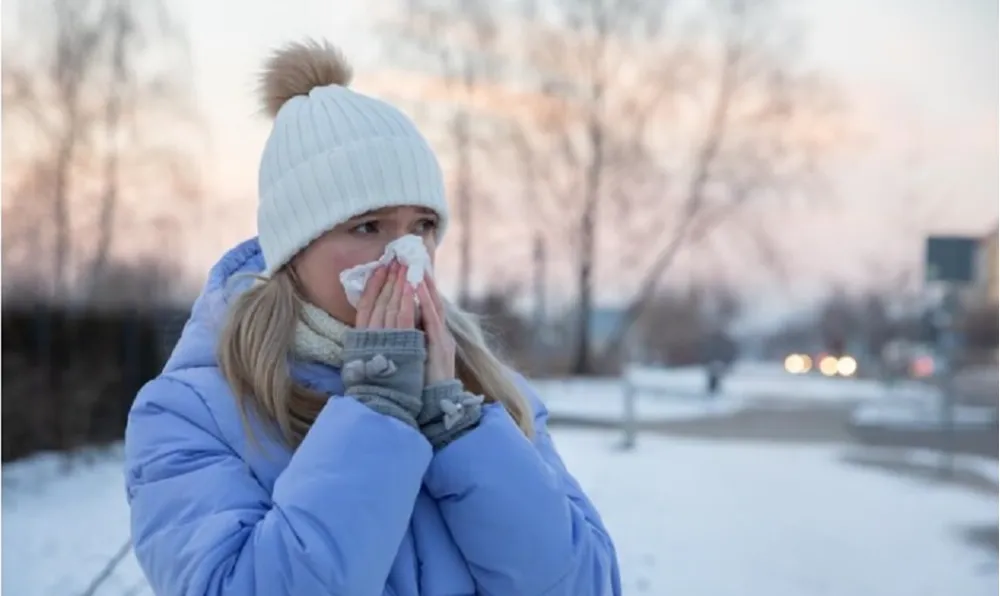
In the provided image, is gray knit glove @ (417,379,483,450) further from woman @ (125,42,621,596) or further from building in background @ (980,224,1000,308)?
building in background @ (980,224,1000,308)

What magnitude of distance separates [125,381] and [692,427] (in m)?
7.38

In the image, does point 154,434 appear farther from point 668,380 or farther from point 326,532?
point 668,380

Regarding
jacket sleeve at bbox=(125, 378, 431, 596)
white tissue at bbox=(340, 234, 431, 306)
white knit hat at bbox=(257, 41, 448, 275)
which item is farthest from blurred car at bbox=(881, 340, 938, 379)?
jacket sleeve at bbox=(125, 378, 431, 596)

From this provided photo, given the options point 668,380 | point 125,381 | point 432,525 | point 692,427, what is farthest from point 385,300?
point 668,380

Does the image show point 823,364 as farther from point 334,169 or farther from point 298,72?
point 334,169

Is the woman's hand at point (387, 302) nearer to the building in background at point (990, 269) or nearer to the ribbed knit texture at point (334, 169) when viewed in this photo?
the ribbed knit texture at point (334, 169)

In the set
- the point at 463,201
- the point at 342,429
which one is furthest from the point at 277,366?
the point at 463,201

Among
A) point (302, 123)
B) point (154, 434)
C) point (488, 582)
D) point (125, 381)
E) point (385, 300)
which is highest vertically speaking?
point (302, 123)

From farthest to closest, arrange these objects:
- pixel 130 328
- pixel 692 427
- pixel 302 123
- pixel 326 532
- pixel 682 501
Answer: pixel 692 427
pixel 130 328
pixel 682 501
pixel 302 123
pixel 326 532

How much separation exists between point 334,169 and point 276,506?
0.49 m

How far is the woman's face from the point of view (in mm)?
1447

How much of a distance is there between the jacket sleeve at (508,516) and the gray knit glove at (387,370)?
0.29 ft

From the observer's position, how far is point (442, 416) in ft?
4.48

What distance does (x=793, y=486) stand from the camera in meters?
8.98
